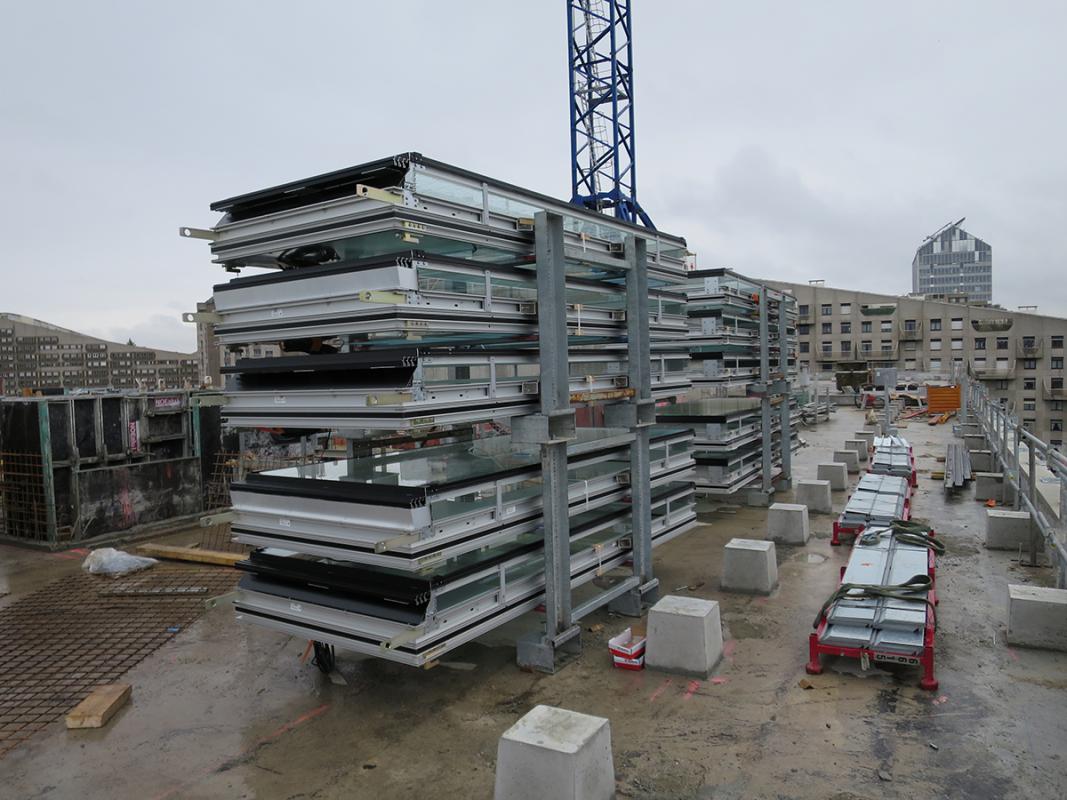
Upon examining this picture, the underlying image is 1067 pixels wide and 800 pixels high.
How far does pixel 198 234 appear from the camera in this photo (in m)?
6.19

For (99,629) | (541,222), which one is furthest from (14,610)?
(541,222)

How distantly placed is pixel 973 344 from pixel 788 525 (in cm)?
7328

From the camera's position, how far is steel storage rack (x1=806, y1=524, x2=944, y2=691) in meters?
6.28

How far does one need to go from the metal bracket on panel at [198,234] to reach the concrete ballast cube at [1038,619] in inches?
326

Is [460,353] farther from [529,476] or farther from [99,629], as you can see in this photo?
[99,629]

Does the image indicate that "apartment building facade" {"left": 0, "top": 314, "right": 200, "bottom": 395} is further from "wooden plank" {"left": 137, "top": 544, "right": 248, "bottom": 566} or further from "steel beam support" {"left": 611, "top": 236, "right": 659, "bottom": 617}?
"steel beam support" {"left": 611, "top": 236, "right": 659, "bottom": 617}

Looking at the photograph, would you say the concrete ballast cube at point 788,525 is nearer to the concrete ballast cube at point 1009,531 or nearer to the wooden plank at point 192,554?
the concrete ballast cube at point 1009,531

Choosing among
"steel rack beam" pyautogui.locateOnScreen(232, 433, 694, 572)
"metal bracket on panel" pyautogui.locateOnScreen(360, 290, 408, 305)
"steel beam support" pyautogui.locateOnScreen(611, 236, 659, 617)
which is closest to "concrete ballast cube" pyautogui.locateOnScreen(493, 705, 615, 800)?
"steel rack beam" pyautogui.locateOnScreen(232, 433, 694, 572)

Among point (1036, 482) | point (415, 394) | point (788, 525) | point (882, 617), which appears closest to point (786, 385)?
point (788, 525)

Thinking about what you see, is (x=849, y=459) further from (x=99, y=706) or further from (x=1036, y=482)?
(x=99, y=706)

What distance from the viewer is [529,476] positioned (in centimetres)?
675

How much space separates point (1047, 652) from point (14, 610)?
12.4 meters

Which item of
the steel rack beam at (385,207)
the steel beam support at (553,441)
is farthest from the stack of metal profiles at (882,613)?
the steel rack beam at (385,207)

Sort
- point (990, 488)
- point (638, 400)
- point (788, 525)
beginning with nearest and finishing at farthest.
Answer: point (638, 400), point (788, 525), point (990, 488)
